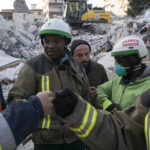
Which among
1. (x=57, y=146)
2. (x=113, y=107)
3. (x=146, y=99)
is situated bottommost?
(x=57, y=146)

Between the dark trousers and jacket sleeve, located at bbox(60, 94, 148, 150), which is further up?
jacket sleeve, located at bbox(60, 94, 148, 150)

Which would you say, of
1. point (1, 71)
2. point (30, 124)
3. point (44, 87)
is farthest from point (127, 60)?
point (1, 71)

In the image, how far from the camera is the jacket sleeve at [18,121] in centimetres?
111

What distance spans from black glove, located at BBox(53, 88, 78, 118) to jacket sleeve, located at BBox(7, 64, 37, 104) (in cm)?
66

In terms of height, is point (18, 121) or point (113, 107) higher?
point (18, 121)

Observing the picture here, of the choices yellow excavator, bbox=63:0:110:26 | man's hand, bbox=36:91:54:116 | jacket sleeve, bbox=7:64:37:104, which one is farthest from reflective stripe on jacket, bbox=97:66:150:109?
yellow excavator, bbox=63:0:110:26

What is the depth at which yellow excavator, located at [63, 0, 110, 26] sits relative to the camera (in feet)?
64.4

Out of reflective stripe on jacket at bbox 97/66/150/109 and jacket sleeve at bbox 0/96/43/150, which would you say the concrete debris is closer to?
reflective stripe on jacket at bbox 97/66/150/109

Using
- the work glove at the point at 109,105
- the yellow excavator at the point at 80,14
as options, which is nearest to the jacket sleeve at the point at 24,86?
the work glove at the point at 109,105

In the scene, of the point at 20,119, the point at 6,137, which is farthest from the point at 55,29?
the point at 6,137

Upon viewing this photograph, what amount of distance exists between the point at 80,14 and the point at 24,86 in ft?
64.4

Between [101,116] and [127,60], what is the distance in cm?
96

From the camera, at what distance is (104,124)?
4.16 ft

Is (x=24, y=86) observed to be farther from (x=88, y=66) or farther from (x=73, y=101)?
(x=88, y=66)
